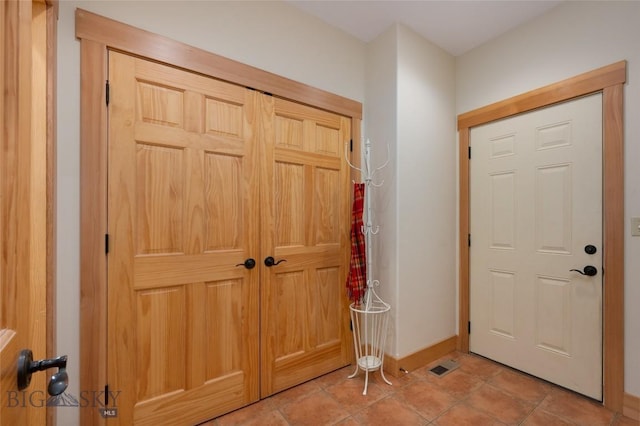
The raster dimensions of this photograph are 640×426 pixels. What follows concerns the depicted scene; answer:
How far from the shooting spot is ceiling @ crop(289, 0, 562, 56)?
2172mm

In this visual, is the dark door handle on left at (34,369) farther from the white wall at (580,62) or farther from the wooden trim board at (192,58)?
the white wall at (580,62)

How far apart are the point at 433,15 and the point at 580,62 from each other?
1084 mm

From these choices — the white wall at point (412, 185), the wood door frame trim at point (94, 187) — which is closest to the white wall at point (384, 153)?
the white wall at point (412, 185)

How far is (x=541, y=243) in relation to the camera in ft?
7.45

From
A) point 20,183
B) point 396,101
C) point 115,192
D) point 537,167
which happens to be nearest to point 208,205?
point 115,192

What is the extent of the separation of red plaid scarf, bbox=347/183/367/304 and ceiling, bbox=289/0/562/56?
1325 mm

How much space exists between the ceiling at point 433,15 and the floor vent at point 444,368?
279 cm

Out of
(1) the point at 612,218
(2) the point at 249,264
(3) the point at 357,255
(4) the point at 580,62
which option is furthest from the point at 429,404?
(4) the point at 580,62

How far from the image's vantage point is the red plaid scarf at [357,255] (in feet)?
7.35

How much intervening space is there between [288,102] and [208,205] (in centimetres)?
95

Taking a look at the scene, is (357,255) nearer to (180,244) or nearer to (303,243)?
(303,243)

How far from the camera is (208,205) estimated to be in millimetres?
1823

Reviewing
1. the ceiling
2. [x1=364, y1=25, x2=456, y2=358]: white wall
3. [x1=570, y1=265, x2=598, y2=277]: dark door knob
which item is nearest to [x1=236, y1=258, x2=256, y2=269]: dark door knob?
[x1=364, y1=25, x2=456, y2=358]: white wall

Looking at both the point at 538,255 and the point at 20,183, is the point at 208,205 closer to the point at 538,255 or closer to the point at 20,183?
the point at 20,183
